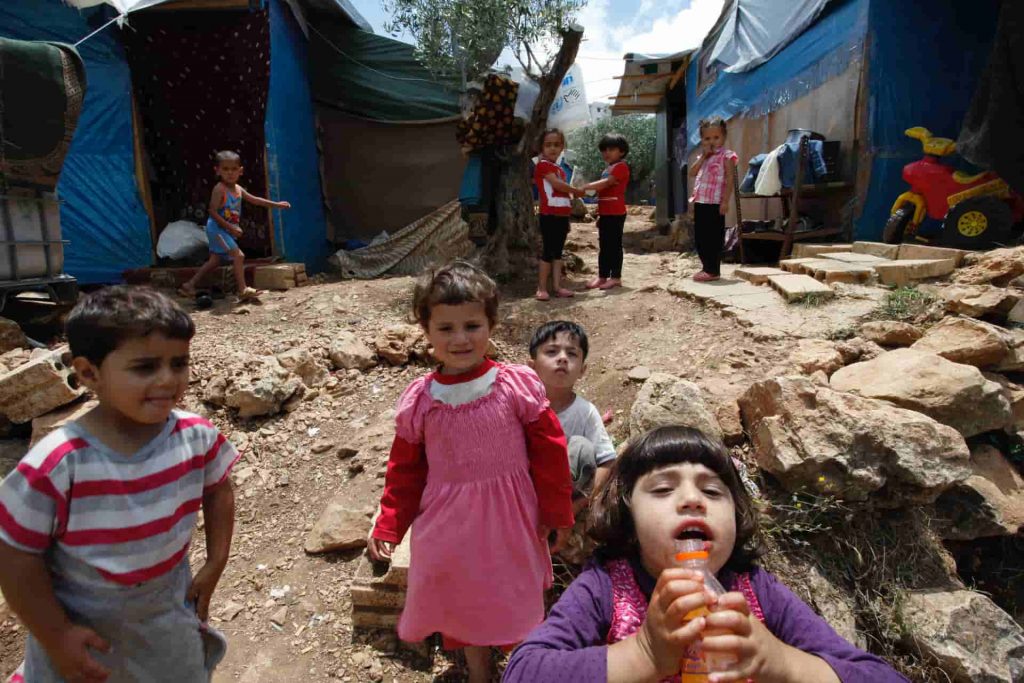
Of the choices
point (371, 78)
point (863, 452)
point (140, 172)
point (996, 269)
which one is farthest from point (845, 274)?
point (140, 172)

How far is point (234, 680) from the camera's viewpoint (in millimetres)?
2170

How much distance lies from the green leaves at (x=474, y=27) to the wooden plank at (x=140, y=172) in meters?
3.39

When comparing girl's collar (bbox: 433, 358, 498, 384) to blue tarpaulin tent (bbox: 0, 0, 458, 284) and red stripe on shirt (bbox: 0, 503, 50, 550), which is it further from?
blue tarpaulin tent (bbox: 0, 0, 458, 284)

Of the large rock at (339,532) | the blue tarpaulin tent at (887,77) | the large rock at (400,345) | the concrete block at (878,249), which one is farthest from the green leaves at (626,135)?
the large rock at (339,532)

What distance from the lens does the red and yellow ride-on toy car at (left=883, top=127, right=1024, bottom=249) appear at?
4926 millimetres

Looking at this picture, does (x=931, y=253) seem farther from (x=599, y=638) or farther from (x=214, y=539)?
(x=214, y=539)

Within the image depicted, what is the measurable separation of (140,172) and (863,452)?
7991 millimetres

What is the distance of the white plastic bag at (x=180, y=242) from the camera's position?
7.02 meters

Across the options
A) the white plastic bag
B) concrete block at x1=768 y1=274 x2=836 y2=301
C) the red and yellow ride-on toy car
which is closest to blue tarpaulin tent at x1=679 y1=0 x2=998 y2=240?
the red and yellow ride-on toy car

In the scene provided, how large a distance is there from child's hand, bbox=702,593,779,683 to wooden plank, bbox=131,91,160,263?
26.3 feet

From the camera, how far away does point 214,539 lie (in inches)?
56.2

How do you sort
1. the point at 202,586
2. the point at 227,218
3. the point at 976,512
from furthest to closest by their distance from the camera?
the point at 227,218, the point at 976,512, the point at 202,586

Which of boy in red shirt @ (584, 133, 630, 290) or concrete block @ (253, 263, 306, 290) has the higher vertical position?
boy in red shirt @ (584, 133, 630, 290)

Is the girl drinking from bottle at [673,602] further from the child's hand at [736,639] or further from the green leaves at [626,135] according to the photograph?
the green leaves at [626,135]
